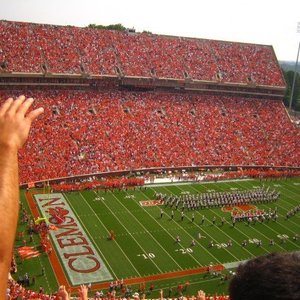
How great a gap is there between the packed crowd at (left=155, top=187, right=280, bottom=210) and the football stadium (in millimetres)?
84

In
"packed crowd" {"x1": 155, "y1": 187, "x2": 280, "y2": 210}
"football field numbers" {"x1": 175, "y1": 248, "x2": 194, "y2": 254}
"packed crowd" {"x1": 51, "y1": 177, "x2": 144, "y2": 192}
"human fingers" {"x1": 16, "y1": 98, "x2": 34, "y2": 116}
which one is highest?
"human fingers" {"x1": 16, "y1": 98, "x2": 34, "y2": 116}

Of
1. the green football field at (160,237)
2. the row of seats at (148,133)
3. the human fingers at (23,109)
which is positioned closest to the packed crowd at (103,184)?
the green football field at (160,237)

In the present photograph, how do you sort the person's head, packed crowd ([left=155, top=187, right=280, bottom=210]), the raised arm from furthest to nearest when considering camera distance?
packed crowd ([left=155, top=187, right=280, bottom=210]) → the raised arm → the person's head

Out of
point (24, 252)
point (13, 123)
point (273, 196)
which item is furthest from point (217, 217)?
point (13, 123)

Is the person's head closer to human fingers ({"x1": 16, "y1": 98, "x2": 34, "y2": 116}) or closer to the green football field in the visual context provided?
human fingers ({"x1": 16, "y1": 98, "x2": 34, "y2": 116})

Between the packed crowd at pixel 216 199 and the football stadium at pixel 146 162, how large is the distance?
0.28ft

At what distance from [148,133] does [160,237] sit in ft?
45.9

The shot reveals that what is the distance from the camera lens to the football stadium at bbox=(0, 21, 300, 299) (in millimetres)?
17891

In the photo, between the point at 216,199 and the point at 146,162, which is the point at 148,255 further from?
the point at 146,162

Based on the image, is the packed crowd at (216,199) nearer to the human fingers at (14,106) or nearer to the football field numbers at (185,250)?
the football field numbers at (185,250)

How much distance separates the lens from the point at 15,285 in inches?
579

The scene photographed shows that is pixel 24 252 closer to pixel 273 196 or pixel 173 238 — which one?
pixel 173 238

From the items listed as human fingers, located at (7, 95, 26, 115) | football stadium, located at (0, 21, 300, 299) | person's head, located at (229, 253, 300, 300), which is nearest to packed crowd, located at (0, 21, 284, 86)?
football stadium, located at (0, 21, 300, 299)

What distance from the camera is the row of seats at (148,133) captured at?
28828 millimetres
